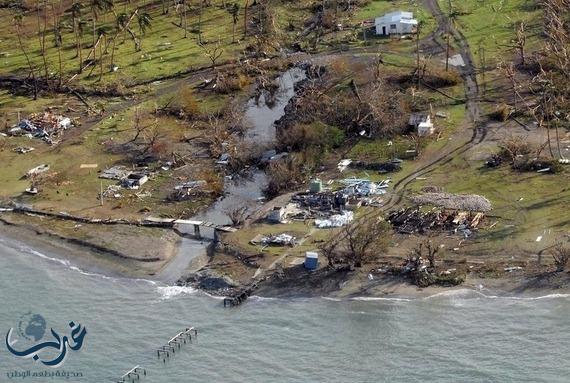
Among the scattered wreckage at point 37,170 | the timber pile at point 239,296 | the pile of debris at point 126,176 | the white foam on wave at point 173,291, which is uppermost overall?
the scattered wreckage at point 37,170

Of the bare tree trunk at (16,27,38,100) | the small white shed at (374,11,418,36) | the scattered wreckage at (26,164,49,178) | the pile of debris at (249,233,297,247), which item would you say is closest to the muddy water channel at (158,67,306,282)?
the pile of debris at (249,233,297,247)

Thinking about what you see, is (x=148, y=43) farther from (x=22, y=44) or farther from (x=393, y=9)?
(x=393, y=9)

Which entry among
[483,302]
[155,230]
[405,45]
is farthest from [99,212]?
[405,45]

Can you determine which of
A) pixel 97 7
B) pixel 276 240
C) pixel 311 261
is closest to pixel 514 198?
pixel 311 261

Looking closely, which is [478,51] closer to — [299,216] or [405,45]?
[405,45]

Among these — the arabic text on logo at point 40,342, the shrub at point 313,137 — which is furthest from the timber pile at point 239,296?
the shrub at point 313,137

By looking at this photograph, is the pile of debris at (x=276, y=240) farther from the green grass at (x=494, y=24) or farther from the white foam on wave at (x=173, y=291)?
the green grass at (x=494, y=24)

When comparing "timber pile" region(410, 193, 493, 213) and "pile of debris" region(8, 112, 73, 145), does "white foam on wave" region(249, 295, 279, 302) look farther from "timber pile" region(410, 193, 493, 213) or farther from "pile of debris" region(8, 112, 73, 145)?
"pile of debris" region(8, 112, 73, 145)
